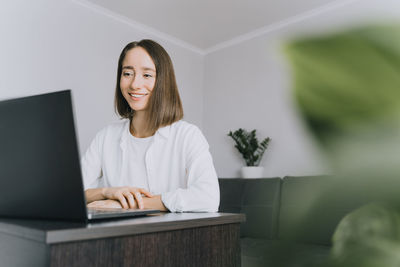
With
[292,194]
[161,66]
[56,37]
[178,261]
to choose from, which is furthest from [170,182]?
[56,37]

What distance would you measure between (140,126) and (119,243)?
2.84 feet

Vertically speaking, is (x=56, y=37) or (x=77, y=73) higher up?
(x=56, y=37)

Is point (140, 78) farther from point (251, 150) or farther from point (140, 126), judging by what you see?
point (251, 150)

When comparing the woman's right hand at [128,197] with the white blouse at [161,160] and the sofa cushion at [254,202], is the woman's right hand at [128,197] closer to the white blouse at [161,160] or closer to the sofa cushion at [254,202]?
the white blouse at [161,160]

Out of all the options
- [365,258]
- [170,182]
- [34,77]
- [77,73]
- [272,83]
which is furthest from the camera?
[272,83]

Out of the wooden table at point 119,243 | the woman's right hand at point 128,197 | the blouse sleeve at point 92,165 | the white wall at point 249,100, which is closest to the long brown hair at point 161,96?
the blouse sleeve at point 92,165

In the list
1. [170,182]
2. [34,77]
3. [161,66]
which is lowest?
[170,182]

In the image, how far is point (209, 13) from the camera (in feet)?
11.8

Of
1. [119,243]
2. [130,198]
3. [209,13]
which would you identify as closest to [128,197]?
[130,198]

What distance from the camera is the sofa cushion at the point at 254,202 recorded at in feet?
8.05

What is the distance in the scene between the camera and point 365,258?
108 millimetres

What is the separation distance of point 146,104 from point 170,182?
321 mm

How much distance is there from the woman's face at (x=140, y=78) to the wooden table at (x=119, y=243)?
2.34 ft

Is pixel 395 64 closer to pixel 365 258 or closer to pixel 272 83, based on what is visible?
pixel 365 258
